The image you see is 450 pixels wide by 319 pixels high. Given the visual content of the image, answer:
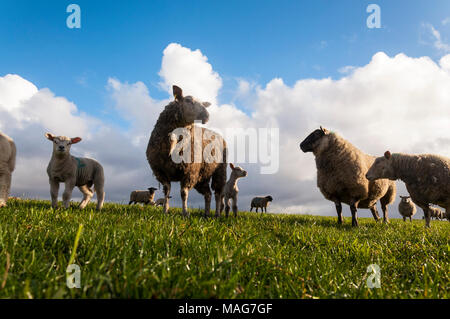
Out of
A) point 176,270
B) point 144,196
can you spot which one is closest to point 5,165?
point 176,270

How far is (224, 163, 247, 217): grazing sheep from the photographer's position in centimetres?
1038

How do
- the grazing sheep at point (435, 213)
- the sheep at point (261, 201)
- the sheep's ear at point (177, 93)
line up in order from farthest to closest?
the sheep at point (261, 201)
the grazing sheep at point (435, 213)
the sheep's ear at point (177, 93)

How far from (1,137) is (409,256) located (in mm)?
8370

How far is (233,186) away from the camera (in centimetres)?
1093

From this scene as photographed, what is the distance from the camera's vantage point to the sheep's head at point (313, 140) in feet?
33.9

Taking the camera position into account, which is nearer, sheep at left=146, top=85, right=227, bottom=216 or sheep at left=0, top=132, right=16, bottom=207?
sheep at left=0, top=132, right=16, bottom=207

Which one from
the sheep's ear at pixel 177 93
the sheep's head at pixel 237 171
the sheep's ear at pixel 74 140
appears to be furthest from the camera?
the sheep's head at pixel 237 171

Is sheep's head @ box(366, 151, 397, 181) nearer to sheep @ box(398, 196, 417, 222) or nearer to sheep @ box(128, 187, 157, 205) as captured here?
sheep @ box(398, 196, 417, 222)

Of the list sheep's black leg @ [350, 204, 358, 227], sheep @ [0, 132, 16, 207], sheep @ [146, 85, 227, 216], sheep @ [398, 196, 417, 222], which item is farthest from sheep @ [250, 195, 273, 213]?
sheep @ [0, 132, 16, 207]

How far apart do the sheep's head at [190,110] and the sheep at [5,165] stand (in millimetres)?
3982

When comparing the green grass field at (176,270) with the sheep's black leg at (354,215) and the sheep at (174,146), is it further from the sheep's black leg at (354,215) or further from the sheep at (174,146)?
the sheep's black leg at (354,215)

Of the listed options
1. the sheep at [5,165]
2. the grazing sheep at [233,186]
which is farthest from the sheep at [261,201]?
the sheep at [5,165]

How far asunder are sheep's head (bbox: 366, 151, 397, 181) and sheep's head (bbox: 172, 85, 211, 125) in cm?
642

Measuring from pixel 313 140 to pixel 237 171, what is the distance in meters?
3.26
